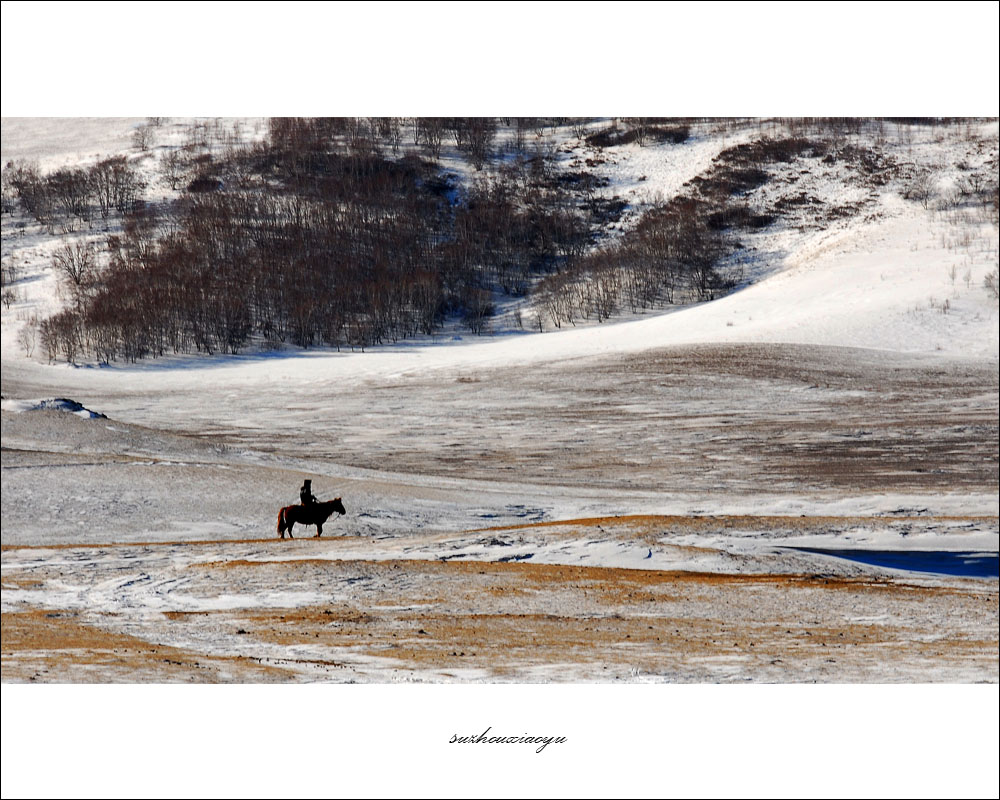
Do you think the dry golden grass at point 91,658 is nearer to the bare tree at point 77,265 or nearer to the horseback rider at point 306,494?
the horseback rider at point 306,494

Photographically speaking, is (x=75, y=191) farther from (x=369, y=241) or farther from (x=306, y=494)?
(x=306, y=494)

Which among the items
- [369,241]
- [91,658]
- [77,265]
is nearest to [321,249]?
[369,241]

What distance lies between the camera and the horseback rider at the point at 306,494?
4.16 meters

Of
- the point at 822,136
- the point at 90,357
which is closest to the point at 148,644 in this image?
the point at 90,357

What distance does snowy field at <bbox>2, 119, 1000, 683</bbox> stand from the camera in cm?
405

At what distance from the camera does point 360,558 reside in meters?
4.13

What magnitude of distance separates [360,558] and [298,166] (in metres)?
1.67

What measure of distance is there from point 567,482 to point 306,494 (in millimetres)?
1077

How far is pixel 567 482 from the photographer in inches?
166

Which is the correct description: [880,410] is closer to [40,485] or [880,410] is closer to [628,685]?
[628,685]

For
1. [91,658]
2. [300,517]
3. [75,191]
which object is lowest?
[91,658]

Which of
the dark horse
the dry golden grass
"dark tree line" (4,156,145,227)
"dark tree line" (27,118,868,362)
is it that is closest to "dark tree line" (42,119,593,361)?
"dark tree line" (27,118,868,362)

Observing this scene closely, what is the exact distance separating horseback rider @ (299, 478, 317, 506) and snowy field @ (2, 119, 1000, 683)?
0.04 meters

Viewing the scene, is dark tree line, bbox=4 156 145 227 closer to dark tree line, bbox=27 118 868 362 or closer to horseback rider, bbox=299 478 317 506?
dark tree line, bbox=27 118 868 362
